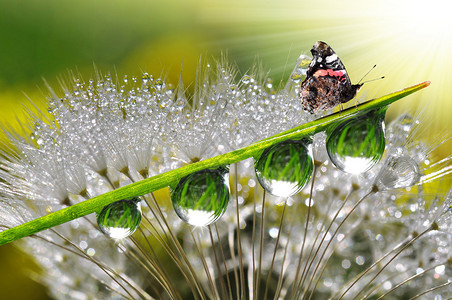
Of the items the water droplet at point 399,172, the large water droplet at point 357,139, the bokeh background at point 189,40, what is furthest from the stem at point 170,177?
the bokeh background at point 189,40

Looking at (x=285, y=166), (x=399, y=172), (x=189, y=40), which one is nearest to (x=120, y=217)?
(x=285, y=166)

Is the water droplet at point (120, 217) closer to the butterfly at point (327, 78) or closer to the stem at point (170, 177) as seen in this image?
the stem at point (170, 177)

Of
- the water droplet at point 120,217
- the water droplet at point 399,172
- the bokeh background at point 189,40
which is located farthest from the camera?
the bokeh background at point 189,40

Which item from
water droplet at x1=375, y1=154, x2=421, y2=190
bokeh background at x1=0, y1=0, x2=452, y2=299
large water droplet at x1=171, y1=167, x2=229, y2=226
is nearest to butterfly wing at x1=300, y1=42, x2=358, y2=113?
large water droplet at x1=171, y1=167, x2=229, y2=226

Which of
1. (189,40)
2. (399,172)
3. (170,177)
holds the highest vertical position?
(189,40)

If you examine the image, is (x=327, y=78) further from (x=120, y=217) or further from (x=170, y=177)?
(x=120, y=217)

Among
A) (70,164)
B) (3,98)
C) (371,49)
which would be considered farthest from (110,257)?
(371,49)

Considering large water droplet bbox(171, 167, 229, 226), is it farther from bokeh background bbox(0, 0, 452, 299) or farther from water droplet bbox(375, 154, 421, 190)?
bokeh background bbox(0, 0, 452, 299)
